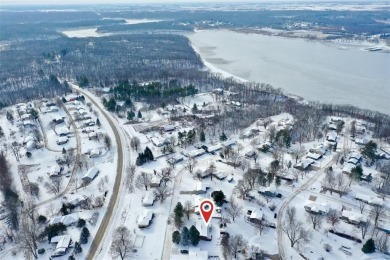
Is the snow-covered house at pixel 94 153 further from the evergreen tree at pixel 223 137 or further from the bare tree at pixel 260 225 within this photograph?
the bare tree at pixel 260 225

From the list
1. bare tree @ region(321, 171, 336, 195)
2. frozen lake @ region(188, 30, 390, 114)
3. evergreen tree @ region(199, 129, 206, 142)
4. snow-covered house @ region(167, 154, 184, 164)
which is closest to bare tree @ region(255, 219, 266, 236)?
bare tree @ region(321, 171, 336, 195)

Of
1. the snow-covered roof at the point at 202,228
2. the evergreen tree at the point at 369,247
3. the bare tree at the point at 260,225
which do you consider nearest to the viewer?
the evergreen tree at the point at 369,247

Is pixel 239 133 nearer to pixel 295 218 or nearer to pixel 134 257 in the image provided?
pixel 295 218

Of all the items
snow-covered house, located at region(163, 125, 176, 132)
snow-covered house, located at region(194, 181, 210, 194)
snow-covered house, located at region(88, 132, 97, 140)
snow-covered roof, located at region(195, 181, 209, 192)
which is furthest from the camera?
snow-covered house, located at region(163, 125, 176, 132)

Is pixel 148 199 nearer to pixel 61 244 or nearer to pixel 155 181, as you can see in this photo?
pixel 155 181

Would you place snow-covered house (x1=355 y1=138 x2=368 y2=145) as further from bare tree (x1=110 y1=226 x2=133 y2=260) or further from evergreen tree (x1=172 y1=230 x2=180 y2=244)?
bare tree (x1=110 y1=226 x2=133 y2=260)

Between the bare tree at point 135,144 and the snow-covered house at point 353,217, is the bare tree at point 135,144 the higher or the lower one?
the higher one

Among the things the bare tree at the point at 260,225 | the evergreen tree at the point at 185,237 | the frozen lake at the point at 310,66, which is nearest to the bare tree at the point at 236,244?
the bare tree at the point at 260,225
